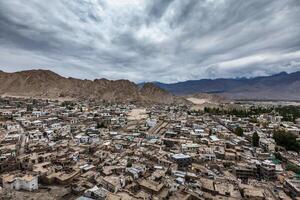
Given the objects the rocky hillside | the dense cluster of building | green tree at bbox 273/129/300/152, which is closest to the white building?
the dense cluster of building

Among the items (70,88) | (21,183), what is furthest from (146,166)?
(70,88)

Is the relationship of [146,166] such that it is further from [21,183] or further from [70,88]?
[70,88]

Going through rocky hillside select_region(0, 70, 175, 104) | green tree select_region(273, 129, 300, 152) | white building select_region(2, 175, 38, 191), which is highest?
A: rocky hillside select_region(0, 70, 175, 104)

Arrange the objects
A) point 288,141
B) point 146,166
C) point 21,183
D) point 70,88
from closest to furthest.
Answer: point 21,183, point 146,166, point 288,141, point 70,88

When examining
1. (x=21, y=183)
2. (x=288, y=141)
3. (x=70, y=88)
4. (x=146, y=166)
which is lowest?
(x=21, y=183)

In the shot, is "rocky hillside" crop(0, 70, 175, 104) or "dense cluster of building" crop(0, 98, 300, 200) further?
"rocky hillside" crop(0, 70, 175, 104)

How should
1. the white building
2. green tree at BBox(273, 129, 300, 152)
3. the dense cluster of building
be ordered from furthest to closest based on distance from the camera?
green tree at BBox(273, 129, 300, 152)
the white building
the dense cluster of building

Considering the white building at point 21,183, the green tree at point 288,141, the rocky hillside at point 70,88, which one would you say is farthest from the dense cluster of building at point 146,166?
the rocky hillside at point 70,88

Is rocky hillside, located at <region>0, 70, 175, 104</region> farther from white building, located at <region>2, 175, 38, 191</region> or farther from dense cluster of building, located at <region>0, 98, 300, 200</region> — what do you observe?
white building, located at <region>2, 175, 38, 191</region>

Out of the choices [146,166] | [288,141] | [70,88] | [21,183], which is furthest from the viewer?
[70,88]
